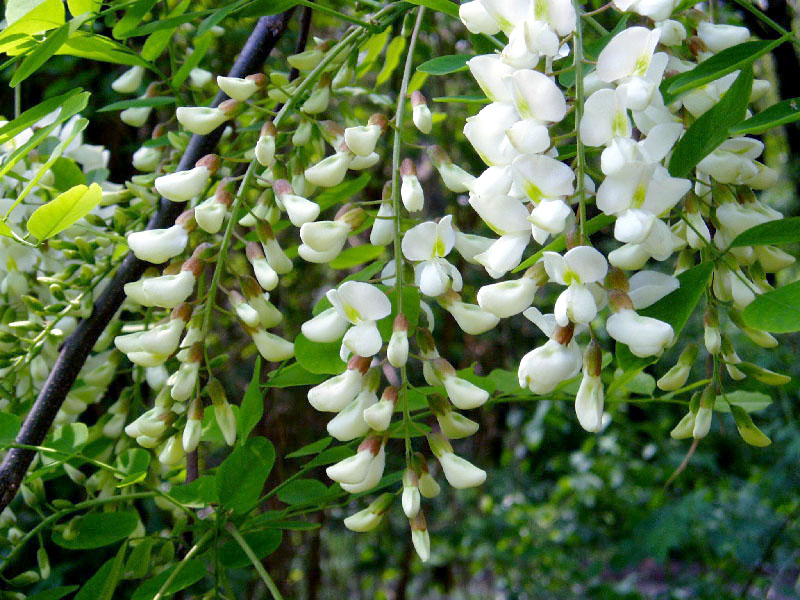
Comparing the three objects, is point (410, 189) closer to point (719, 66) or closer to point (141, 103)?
point (719, 66)

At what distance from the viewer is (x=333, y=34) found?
2223mm

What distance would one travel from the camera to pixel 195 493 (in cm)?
65

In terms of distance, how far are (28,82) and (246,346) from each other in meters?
0.97

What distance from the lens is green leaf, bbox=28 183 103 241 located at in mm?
538

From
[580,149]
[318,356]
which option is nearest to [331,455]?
[318,356]

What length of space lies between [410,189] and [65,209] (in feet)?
0.77

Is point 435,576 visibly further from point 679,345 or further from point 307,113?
point 307,113

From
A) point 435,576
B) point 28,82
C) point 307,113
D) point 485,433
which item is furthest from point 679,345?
point 307,113

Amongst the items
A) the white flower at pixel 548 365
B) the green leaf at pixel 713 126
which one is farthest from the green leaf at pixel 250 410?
the green leaf at pixel 713 126

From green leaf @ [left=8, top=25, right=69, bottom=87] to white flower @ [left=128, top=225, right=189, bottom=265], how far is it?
13cm

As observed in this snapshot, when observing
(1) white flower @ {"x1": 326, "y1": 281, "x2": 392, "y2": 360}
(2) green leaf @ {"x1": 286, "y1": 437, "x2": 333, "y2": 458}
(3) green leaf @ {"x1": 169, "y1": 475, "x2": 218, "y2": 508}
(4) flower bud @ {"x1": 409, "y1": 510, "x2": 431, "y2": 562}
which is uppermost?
(1) white flower @ {"x1": 326, "y1": 281, "x2": 392, "y2": 360}

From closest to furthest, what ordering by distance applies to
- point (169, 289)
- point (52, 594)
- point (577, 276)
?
point (577, 276), point (169, 289), point (52, 594)

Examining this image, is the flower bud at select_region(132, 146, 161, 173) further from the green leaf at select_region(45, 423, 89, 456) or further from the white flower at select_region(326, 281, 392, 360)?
the white flower at select_region(326, 281, 392, 360)

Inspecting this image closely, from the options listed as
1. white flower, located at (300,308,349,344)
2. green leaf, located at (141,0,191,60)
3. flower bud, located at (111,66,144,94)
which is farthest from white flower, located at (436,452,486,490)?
flower bud, located at (111,66,144,94)
